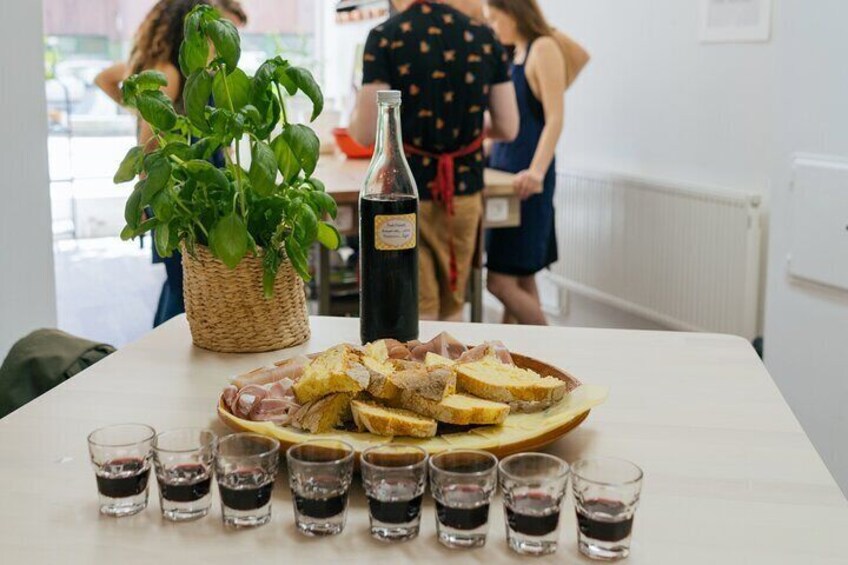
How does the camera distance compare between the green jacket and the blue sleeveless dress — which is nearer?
the green jacket

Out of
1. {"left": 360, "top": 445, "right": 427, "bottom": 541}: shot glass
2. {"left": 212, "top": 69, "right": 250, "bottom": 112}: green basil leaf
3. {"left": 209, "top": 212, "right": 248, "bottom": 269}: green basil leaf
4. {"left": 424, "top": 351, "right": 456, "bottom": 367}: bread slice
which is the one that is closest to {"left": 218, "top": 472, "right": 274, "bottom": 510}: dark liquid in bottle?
{"left": 360, "top": 445, "right": 427, "bottom": 541}: shot glass

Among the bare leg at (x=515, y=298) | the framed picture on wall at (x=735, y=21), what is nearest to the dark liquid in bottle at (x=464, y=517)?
the bare leg at (x=515, y=298)

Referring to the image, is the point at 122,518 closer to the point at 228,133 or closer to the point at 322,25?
the point at 228,133

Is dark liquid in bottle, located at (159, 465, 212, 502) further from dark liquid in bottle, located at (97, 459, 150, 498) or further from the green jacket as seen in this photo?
the green jacket

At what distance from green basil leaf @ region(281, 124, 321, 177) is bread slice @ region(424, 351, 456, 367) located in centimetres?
34

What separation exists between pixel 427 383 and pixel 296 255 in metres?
0.47

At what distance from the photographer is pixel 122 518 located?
109 cm

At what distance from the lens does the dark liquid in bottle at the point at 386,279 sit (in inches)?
62.7

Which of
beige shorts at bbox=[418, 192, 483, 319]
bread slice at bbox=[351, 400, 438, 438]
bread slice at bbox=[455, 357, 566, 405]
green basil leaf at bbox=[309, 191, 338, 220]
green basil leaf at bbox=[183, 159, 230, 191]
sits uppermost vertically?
green basil leaf at bbox=[183, 159, 230, 191]

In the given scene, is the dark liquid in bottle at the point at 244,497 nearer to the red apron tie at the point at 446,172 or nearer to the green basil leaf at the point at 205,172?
the green basil leaf at the point at 205,172

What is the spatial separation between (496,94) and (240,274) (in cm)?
186

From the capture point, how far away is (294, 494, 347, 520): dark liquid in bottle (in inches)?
40.8

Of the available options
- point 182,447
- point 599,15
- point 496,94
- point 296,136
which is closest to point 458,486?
point 182,447

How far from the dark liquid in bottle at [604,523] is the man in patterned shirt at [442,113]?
2.21m
